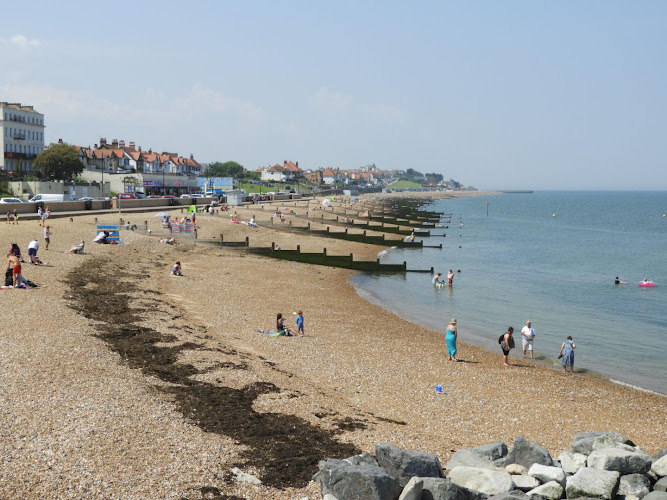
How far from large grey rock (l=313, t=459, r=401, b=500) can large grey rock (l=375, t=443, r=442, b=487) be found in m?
0.36

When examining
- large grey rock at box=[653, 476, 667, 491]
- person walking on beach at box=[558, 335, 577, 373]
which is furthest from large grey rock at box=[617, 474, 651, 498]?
person walking on beach at box=[558, 335, 577, 373]

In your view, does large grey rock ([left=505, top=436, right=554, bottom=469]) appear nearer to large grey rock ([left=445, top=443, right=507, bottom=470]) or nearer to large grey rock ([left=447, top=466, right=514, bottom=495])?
large grey rock ([left=445, top=443, right=507, bottom=470])

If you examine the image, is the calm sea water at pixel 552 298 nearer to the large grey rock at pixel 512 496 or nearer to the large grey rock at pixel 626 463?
the large grey rock at pixel 626 463

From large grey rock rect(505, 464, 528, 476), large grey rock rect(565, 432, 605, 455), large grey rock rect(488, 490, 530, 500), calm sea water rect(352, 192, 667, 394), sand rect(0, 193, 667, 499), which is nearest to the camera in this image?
large grey rock rect(488, 490, 530, 500)

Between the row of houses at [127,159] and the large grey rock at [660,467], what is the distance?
95106 mm

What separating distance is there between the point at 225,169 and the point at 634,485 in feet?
610

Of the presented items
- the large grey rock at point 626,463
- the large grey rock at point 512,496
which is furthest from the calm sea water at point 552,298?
the large grey rock at point 512,496

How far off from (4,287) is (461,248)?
4992cm

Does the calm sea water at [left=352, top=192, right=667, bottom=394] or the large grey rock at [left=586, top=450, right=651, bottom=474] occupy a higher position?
the large grey rock at [left=586, top=450, right=651, bottom=474]

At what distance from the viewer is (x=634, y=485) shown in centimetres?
1065

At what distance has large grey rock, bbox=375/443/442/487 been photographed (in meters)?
10.6

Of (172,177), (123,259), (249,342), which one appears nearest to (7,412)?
(249,342)

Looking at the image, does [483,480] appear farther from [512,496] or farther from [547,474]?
[547,474]

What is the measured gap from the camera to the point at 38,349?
51.6 ft
